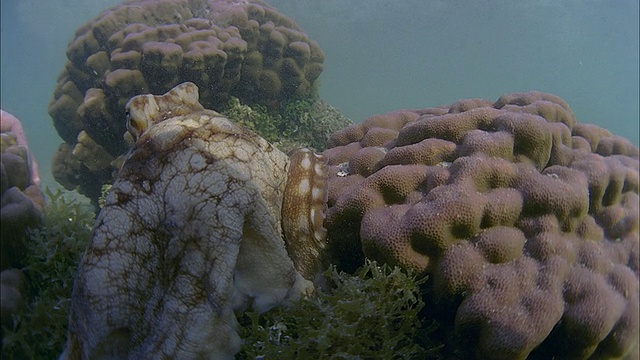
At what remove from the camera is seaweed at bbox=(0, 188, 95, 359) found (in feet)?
8.55

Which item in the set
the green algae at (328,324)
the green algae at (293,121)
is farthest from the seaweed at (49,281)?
the green algae at (293,121)

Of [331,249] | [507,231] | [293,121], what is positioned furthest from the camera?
[293,121]

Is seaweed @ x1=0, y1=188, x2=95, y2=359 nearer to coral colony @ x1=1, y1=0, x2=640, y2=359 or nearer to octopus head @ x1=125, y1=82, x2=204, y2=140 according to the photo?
coral colony @ x1=1, y1=0, x2=640, y2=359

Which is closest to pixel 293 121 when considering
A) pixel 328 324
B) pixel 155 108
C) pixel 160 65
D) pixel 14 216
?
pixel 160 65

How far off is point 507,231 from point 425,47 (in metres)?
76.5

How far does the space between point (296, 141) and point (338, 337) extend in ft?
19.5

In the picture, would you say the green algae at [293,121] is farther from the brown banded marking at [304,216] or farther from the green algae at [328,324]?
the green algae at [328,324]

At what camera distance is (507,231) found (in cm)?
254

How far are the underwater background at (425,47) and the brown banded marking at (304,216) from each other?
1734 cm

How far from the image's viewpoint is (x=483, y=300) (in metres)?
2.27

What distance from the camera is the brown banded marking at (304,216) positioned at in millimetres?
2834

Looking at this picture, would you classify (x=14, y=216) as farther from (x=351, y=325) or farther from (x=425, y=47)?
(x=425, y=47)

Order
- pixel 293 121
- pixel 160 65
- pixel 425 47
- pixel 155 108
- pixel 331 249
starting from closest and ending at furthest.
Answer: pixel 155 108 → pixel 331 249 → pixel 160 65 → pixel 293 121 → pixel 425 47

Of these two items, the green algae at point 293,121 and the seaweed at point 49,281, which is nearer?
the seaweed at point 49,281
